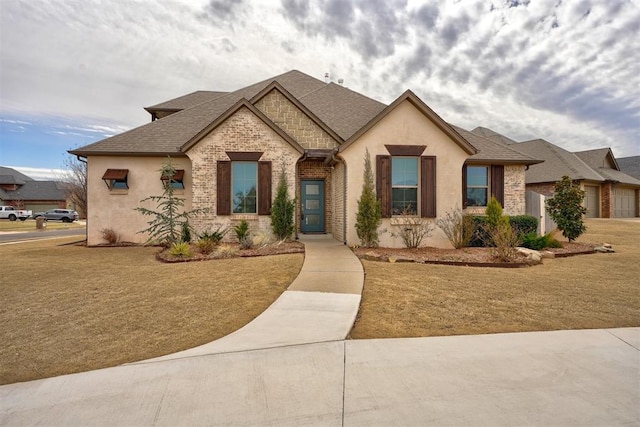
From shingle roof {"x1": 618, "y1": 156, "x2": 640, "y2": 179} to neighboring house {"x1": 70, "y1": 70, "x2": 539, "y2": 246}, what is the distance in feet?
117

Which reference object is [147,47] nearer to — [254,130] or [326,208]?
[254,130]

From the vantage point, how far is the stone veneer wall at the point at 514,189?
47.8 ft

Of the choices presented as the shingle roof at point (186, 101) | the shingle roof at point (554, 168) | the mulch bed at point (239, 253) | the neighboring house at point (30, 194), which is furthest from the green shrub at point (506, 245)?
the neighboring house at point (30, 194)

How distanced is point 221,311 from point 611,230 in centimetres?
2154

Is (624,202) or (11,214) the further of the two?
(11,214)

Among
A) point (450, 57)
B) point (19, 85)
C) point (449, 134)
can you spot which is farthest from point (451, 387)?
point (19, 85)

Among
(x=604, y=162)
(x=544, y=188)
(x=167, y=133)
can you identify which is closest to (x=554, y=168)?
(x=544, y=188)

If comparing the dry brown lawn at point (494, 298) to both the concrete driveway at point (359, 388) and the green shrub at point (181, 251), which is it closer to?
the concrete driveway at point (359, 388)

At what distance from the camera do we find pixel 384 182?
1182cm

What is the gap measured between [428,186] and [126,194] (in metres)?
11.8

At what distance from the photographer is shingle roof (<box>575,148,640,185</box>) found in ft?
95.7

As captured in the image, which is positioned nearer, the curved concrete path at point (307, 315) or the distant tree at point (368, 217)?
the curved concrete path at point (307, 315)

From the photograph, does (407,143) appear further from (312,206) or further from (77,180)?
(77,180)

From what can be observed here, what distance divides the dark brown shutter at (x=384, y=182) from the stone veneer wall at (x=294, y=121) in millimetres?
2968
